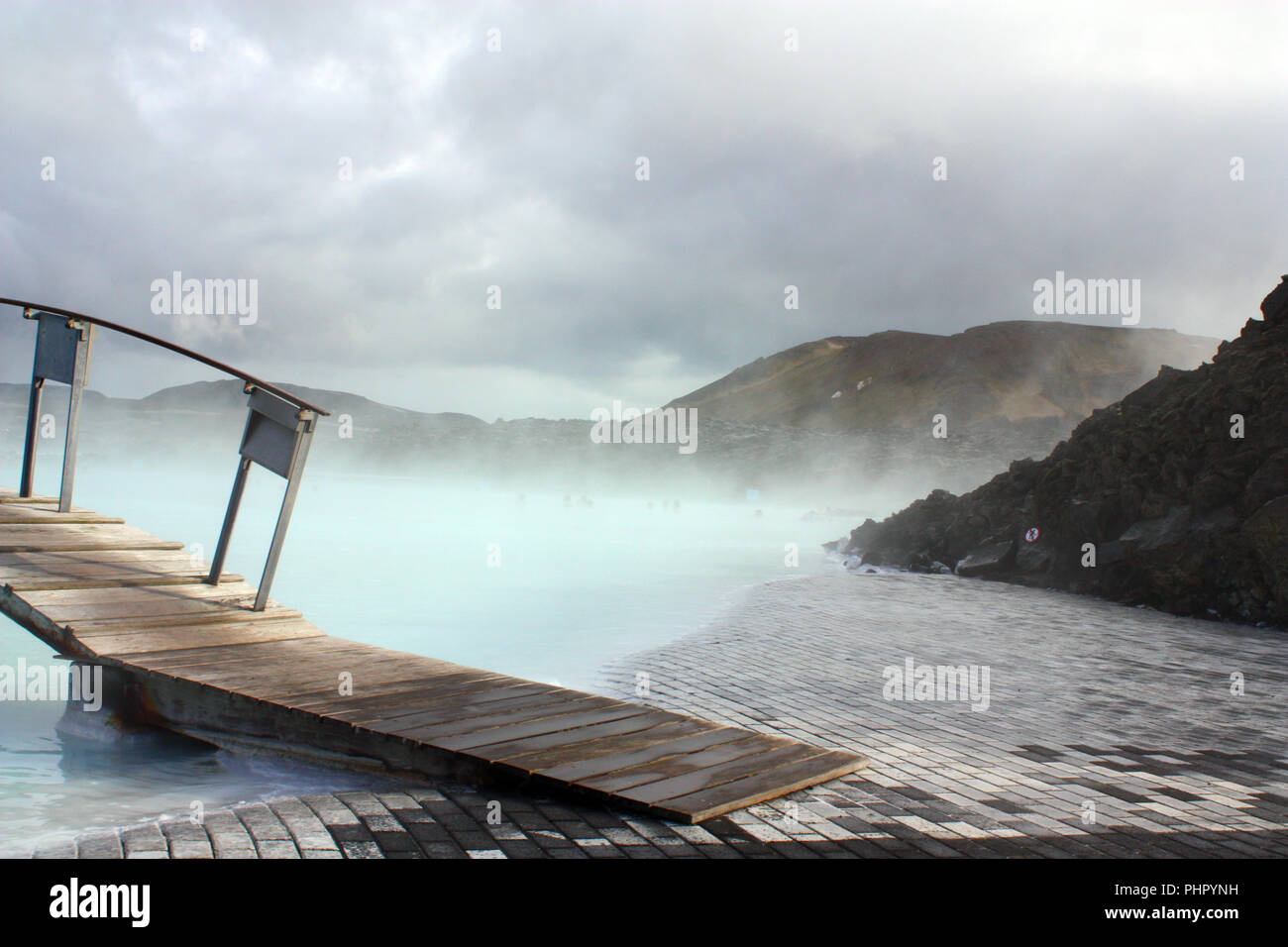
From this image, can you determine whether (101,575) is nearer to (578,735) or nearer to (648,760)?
(578,735)

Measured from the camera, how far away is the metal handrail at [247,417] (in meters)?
6.89

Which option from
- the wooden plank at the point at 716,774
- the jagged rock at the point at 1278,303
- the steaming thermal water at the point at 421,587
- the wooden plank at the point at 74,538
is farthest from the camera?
the jagged rock at the point at 1278,303

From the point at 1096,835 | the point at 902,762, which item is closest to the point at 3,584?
the point at 902,762

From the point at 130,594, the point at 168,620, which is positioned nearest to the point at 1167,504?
the point at 168,620

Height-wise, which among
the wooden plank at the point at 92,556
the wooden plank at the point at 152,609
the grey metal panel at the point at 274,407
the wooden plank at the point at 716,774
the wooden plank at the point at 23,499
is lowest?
the wooden plank at the point at 716,774

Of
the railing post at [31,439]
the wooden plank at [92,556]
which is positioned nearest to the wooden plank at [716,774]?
the wooden plank at [92,556]

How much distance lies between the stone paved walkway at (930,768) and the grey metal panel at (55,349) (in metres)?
5.90

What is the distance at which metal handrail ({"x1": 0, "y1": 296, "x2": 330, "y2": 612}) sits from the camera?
6887mm

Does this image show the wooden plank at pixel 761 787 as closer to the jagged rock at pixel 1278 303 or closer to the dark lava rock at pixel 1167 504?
the dark lava rock at pixel 1167 504

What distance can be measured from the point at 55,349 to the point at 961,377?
430ft

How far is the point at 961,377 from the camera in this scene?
426ft

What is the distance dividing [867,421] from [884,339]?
33754 mm

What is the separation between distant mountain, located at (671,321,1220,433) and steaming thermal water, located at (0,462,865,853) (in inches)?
3063
